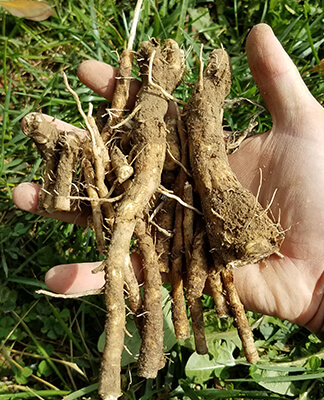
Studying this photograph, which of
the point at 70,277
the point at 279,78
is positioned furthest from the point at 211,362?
the point at 279,78

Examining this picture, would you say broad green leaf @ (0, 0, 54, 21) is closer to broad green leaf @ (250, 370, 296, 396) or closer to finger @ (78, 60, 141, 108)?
finger @ (78, 60, 141, 108)

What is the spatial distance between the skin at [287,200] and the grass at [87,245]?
38 cm

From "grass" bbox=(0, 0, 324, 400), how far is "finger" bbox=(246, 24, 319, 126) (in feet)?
1.81

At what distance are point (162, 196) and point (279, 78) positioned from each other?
0.88m

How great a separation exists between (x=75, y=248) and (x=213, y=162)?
1212 millimetres

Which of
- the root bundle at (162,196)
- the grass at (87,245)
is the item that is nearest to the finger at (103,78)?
the root bundle at (162,196)

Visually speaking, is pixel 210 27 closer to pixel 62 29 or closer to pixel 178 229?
pixel 62 29

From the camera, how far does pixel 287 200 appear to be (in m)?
2.09

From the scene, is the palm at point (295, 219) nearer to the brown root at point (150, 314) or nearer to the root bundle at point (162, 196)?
the root bundle at point (162, 196)

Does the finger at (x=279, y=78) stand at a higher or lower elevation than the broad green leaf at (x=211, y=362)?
higher

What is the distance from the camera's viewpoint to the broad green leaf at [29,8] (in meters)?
2.53

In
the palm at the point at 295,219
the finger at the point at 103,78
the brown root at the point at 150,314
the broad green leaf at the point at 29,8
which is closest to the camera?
the brown root at the point at 150,314

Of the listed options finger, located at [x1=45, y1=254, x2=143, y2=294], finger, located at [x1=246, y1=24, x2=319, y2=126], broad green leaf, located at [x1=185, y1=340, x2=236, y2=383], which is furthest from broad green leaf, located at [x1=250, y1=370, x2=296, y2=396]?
finger, located at [x1=246, y1=24, x2=319, y2=126]

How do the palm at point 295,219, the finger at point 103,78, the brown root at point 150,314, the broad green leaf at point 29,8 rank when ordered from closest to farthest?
the brown root at point 150,314 < the palm at point 295,219 < the finger at point 103,78 < the broad green leaf at point 29,8
